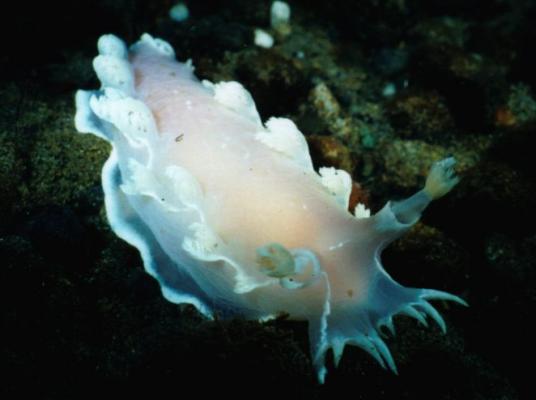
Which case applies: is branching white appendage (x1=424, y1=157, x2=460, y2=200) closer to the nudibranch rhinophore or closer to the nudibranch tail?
the nudibranch rhinophore

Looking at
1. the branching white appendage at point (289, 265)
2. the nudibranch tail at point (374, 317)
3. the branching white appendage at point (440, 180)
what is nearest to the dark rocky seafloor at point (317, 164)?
the nudibranch tail at point (374, 317)

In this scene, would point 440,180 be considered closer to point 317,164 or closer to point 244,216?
point 244,216

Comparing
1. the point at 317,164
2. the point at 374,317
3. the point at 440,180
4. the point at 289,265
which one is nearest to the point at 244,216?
the point at 289,265

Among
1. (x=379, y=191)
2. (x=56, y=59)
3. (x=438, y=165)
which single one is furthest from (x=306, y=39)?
(x=438, y=165)

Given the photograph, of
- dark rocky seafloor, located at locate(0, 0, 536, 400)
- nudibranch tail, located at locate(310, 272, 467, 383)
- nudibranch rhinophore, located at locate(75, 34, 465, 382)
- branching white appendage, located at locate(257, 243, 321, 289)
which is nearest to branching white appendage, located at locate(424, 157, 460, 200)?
nudibranch rhinophore, located at locate(75, 34, 465, 382)

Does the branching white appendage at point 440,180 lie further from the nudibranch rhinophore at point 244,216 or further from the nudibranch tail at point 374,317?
the nudibranch tail at point 374,317
